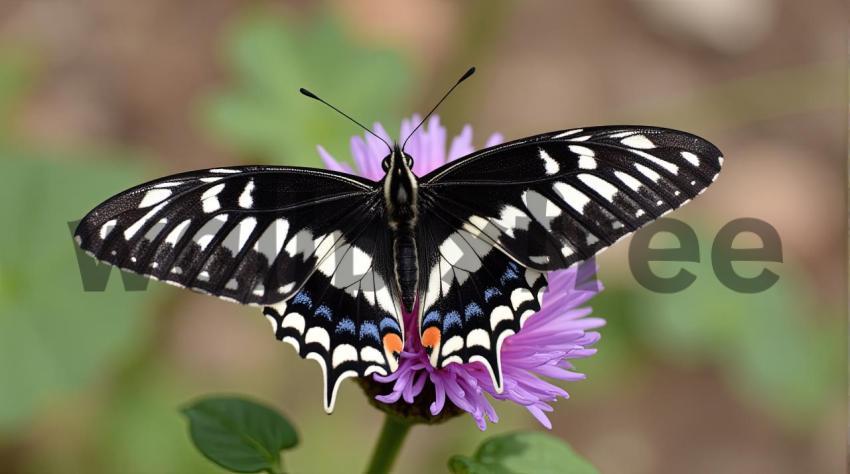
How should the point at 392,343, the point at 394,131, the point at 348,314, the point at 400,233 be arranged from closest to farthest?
the point at 392,343 < the point at 348,314 < the point at 400,233 < the point at 394,131

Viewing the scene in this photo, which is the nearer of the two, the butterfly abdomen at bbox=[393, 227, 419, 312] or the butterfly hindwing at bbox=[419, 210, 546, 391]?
the butterfly hindwing at bbox=[419, 210, 546, 391]

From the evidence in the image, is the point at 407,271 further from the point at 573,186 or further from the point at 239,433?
the point at 239,433

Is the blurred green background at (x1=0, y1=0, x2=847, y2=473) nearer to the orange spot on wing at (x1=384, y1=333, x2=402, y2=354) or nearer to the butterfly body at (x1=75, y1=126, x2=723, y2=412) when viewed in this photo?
the butterfly body at (x1=75, y1=126, x2=723, y2=412)

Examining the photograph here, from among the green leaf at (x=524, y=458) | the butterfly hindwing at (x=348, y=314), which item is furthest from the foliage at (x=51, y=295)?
the green leaf at (x=524, y=458)

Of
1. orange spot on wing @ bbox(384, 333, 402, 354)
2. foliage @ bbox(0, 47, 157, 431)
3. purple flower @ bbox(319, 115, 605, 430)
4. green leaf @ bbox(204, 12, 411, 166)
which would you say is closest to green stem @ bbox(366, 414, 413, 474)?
purple flower @ bbox(319, 115, 605, 430)

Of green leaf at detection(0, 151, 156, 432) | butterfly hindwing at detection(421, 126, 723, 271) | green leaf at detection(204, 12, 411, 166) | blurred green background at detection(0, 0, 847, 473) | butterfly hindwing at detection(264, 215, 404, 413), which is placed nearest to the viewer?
butterfly hindwing at detection(264, 215, 404, 413)

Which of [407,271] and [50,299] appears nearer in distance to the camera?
[407,271]

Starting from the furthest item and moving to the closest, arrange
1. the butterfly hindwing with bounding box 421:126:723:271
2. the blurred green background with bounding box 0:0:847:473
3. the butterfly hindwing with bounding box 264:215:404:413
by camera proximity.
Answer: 1. the blurred green background with bounding box 0:0:847:473
2. the butterfly hindwing with bounding box 421:126:723:271
3. the butterfly hindwing with bounding box 264:215:404:413

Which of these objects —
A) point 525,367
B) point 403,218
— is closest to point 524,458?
point 525,367
